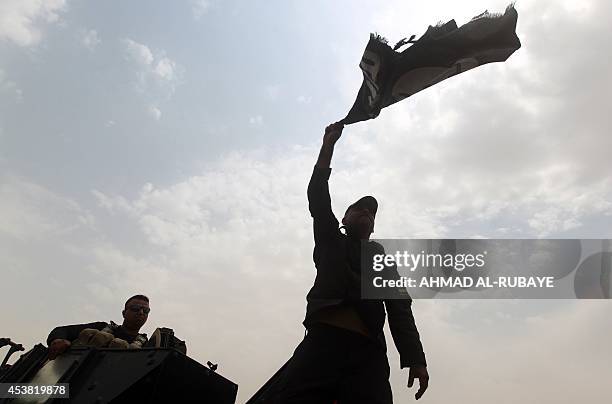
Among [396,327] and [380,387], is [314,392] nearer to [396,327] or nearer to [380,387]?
[380,387]

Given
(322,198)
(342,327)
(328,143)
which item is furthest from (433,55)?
(342,327)

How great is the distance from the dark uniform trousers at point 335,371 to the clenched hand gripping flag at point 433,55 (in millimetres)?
1702

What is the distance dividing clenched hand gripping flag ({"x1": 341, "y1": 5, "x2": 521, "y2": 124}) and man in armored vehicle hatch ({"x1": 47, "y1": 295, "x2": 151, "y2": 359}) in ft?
8.63

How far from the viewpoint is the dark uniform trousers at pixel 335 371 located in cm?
299

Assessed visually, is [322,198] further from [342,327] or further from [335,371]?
[335,371]

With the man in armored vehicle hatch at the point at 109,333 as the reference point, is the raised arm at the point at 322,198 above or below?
above

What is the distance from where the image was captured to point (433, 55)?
13.2 feet

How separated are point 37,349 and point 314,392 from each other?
2.22 m

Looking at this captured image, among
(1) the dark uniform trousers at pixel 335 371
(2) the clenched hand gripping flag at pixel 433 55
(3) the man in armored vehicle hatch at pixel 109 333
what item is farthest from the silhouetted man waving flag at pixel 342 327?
(3) the man in armored vehicle hatch at pixel 109 333

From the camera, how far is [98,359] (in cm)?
345

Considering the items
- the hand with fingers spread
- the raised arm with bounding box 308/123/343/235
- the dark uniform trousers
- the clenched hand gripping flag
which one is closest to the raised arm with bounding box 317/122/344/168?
the raised arm with bounding box 308/123/343/235

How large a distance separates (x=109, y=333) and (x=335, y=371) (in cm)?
237

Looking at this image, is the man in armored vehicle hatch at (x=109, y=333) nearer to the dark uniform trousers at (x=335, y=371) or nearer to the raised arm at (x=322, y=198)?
the dark uniform trousers at (x=335, y=371)

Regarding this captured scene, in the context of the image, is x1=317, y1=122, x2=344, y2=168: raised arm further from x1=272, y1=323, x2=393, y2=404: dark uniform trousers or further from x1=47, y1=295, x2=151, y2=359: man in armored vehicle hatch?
x1=47, y1=295, x2=151, y2=359: man in armored vehicle hatch
